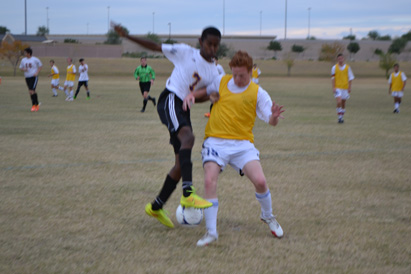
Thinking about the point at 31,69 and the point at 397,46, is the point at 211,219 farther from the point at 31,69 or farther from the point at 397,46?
the point at 397,46

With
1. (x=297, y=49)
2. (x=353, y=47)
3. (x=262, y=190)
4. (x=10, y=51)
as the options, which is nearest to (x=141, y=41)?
(x=262, y=190)

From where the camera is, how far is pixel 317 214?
6160 mm

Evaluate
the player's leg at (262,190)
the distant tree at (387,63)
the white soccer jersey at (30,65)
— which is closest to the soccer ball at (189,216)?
the player's leg at (262,190)

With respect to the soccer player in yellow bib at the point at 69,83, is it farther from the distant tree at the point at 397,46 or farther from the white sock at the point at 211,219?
the distant tree at the point at 397,46

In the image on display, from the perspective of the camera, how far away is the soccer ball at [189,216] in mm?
5578

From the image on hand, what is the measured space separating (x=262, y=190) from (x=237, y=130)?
62 cm

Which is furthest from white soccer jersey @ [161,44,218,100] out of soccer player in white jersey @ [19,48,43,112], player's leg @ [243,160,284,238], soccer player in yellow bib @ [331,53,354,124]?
soccer player in white jersey @ [19,48,43,112]

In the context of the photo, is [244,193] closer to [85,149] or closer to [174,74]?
[174,74]

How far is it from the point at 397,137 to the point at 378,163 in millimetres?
3980

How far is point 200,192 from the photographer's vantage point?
7301 mm

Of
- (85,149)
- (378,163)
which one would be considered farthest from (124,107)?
(378,163)

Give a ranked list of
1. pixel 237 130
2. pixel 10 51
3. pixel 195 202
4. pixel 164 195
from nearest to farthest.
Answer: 1. pixel 195 202
2. pixel 237 130
3. pixel 164 195
4. pixel 10 51

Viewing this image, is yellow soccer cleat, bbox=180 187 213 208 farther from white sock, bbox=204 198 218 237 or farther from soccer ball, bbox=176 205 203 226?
soccer ball, bbox=176 205 203 226

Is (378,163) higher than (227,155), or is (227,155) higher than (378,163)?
(227,155)
